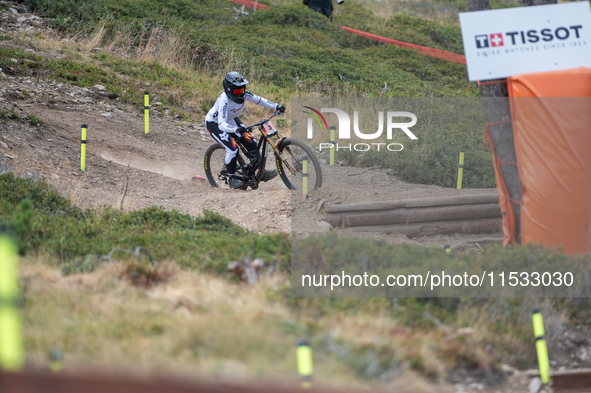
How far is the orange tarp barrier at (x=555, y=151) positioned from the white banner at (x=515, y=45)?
0.23 m

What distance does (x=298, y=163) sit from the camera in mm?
8562

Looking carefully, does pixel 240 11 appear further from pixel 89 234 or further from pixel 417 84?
pixel 89 234

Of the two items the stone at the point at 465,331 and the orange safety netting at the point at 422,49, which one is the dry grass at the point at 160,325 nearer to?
the stone at the point at 465,331

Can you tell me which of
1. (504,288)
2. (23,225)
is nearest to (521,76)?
(504,288)

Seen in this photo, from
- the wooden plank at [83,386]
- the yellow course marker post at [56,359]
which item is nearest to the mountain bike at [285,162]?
the yellow course marker post at [56,359]

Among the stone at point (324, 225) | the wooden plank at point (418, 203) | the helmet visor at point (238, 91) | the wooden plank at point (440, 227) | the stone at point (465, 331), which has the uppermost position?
the helmet visor at point (238, 91)

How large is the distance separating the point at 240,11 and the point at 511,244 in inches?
723

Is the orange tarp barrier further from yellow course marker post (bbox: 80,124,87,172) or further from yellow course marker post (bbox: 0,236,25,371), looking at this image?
yellow course marker post (bbox: 80,124,87,172)

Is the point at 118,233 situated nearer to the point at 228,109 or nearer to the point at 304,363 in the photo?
the point at 228,109

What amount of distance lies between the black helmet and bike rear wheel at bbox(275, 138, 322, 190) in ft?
4.21

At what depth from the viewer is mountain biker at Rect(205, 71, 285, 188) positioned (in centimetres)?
897

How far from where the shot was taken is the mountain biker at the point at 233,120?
353 inches

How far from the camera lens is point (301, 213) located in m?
8.16

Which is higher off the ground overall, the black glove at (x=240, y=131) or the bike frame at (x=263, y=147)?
the black glove at (x=240, y=131)
